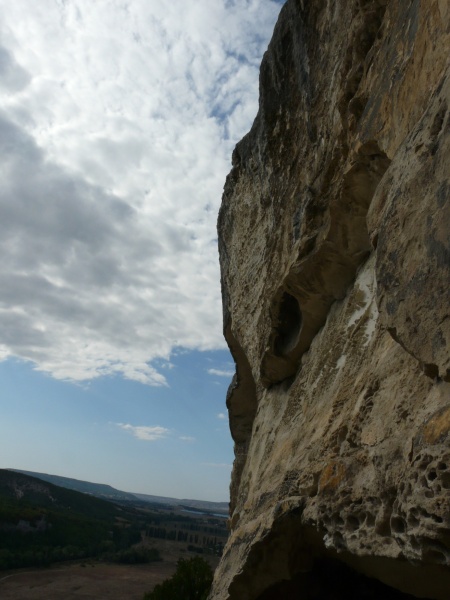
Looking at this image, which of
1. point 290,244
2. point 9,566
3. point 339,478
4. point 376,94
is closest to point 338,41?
point 376,94

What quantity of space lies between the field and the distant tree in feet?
99.4

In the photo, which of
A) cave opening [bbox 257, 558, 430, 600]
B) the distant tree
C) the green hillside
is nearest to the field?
the green hillside

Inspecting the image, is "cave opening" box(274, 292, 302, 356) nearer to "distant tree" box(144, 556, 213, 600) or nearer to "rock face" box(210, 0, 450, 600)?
"rock face" box(210, 0, 450, 600)

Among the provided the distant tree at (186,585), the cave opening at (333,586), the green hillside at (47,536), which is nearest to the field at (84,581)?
the green hillside at (47,536)

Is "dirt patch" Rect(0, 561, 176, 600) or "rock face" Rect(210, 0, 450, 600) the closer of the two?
"rock face" Rect(210, 0, 450, 600)

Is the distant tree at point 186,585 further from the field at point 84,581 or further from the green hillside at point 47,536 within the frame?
the green hillside at point 47,536

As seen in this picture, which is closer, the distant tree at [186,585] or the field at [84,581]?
the distant tree at [186,585]

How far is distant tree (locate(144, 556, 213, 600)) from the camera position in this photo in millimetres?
17359

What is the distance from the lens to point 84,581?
5100 cm

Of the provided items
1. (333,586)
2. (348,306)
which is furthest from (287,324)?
(333,586)

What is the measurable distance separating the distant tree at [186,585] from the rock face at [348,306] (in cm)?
1107

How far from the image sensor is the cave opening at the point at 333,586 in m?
6.14

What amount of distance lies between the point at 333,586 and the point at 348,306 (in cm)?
344

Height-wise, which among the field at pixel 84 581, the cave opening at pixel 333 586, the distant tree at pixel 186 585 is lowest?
the field at pixel 84 581
